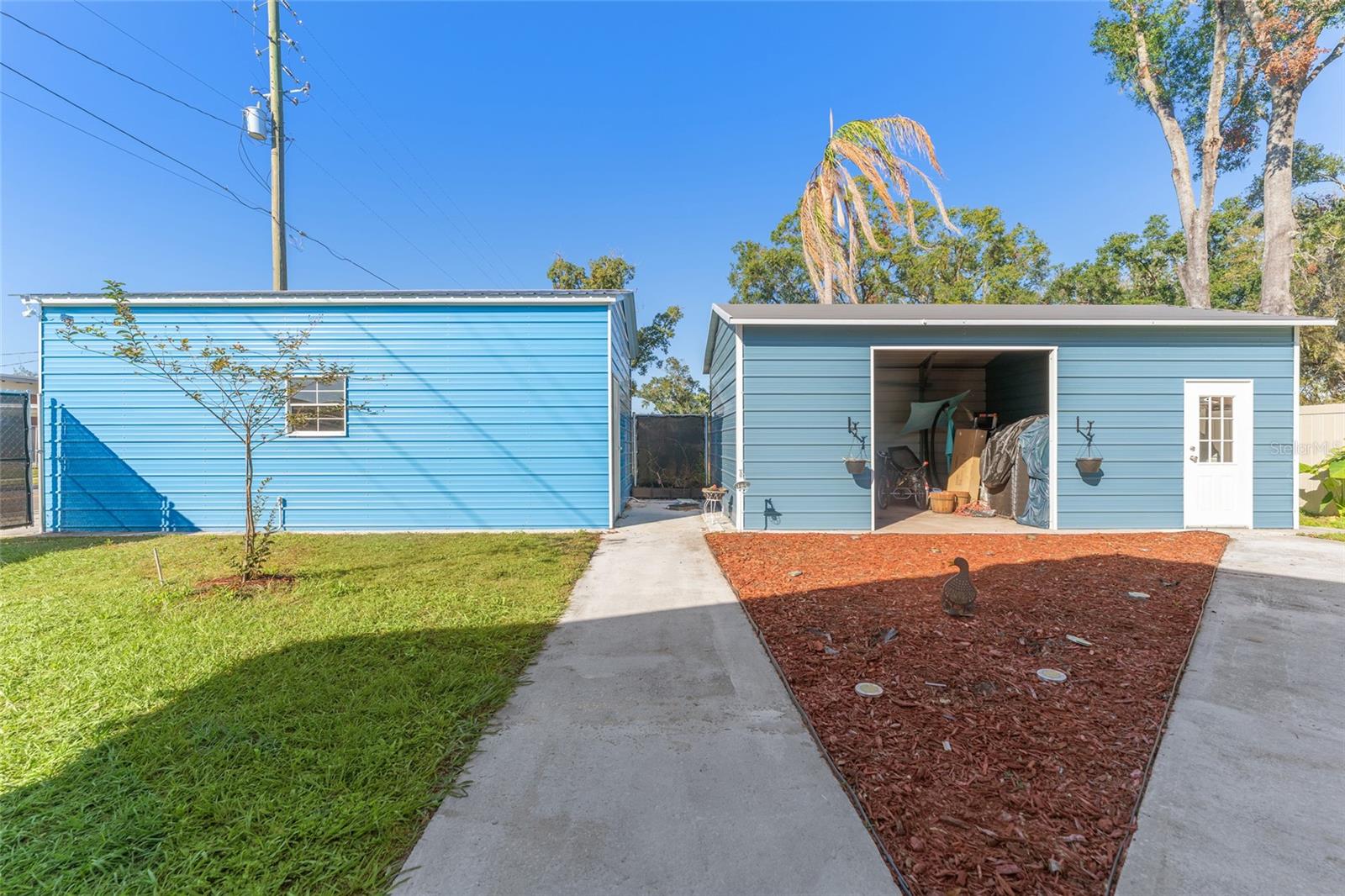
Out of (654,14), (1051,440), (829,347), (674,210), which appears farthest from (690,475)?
(654,14)

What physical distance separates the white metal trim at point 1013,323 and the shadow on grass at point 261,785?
5.58 meters

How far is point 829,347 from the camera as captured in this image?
7.25m

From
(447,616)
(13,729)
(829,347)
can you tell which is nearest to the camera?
(13,729)

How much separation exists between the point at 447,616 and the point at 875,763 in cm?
286

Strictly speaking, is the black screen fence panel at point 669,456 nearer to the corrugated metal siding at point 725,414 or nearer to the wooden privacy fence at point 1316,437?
the corrugated metal siding at point 725,414

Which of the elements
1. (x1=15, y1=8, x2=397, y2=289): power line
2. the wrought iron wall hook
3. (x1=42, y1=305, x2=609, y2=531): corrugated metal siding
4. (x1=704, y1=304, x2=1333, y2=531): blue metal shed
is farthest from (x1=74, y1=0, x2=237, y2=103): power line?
the wrought iron wall hook

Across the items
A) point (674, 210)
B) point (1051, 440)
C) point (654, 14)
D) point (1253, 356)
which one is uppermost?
point (654, 14)

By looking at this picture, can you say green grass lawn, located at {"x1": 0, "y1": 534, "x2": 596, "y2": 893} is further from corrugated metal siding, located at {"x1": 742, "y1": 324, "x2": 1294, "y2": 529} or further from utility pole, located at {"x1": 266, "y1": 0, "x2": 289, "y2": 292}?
utility pole, located at {"x1": 266, "y1": 0, "x2": 289, "y2": 292}

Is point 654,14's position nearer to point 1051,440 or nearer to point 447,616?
point 1051,440

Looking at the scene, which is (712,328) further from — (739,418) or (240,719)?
(240,719)

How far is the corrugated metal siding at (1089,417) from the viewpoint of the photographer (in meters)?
7.25

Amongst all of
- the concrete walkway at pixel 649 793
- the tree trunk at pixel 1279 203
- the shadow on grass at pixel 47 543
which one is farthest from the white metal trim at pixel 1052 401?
the shadow on grass at pixel 47 543

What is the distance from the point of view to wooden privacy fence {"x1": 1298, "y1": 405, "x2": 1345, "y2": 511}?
30.0ft

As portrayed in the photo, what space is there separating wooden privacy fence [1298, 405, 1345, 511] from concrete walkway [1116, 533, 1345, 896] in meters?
7.90
